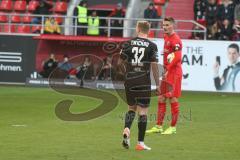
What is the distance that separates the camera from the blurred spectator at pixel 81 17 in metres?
31.6

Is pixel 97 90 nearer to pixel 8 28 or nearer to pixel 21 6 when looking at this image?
pixel 8 28

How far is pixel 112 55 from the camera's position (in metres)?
30.9

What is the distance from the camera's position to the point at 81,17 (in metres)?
31.3

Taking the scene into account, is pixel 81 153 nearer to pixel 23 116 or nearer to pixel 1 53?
pixel 23 116

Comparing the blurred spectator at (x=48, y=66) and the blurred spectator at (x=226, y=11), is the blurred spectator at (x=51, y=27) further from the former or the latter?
the blurred spectator at (x=226, y=11)

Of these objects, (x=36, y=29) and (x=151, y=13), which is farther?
(x=36, y=29)

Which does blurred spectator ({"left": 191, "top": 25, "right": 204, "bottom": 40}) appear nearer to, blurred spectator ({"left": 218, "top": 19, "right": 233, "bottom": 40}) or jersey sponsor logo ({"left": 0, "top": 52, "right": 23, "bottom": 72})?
blurred spectator ({"left": 218, "top": 19, "right": 233, "bottom": 40})

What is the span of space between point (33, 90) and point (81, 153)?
638 inches

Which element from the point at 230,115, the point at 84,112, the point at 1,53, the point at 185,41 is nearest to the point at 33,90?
the point at 1,53

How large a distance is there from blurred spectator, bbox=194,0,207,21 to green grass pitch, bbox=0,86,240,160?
32.0 feet

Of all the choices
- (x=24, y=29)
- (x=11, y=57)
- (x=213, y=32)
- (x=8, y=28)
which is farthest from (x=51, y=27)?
(x=213, y=32)

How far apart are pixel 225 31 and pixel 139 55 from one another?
17.8 metres

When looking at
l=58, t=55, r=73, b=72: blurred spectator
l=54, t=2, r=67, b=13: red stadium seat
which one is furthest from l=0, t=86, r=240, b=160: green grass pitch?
l=54, t=2, r=67, b=13: red stadium seat

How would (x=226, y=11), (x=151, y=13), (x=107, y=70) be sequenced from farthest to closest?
1. (x=151, y=13)
2. (x=107, y=70)
3. (x=226, y=11)
